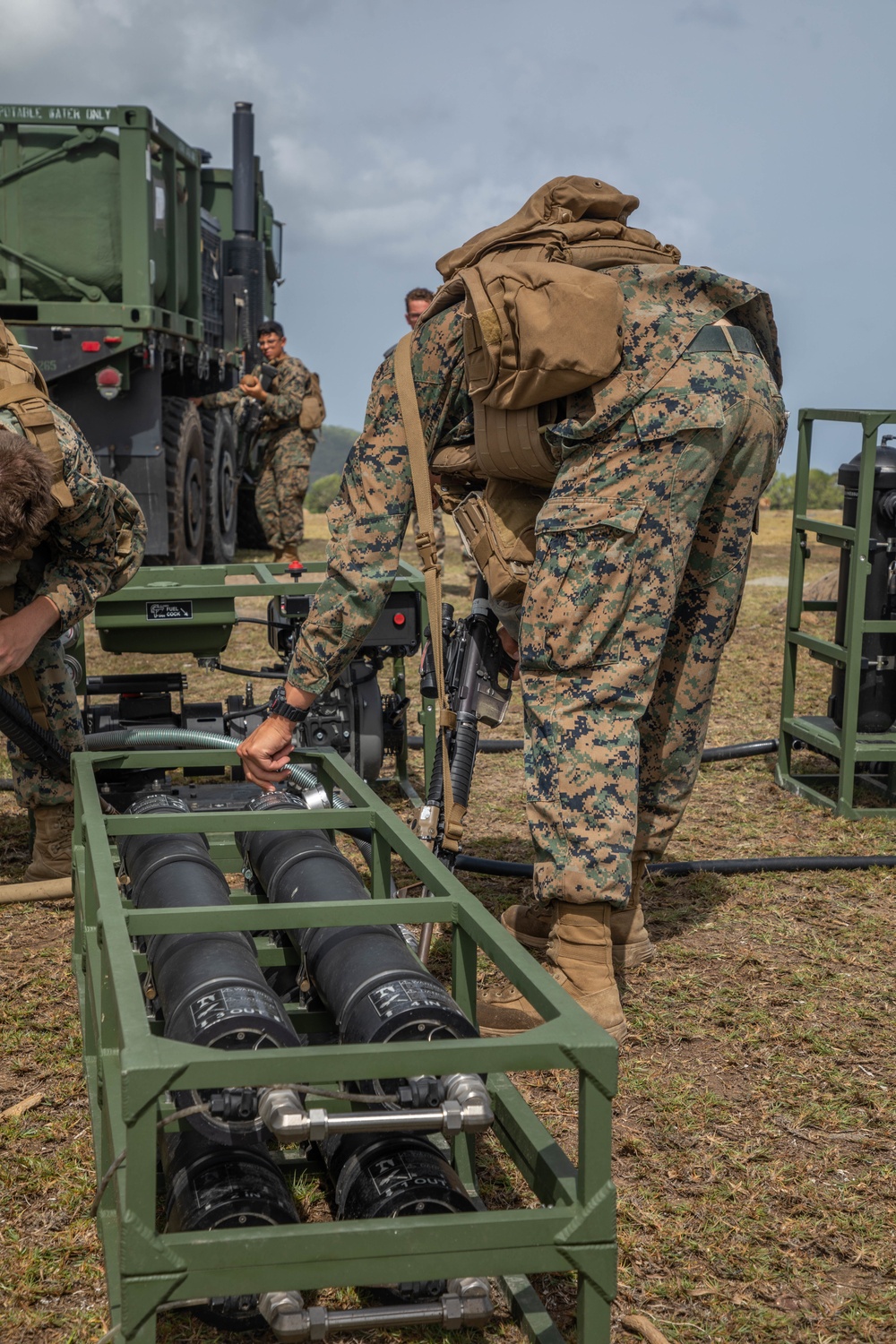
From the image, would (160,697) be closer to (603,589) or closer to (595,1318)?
(603,589)

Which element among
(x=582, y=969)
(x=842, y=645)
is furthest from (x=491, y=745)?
(x=582, y=969)

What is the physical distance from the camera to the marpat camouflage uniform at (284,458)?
12.9 meters

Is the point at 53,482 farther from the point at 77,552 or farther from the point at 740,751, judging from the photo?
the point at 740,751

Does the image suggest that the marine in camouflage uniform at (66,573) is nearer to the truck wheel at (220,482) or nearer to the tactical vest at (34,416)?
the tactical vest at (34,416)

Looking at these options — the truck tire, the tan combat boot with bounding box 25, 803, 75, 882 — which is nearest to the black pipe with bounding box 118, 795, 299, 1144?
the tan combat boot with bounding box 25, 803, 75, 882

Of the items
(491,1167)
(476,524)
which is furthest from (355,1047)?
(476,524)

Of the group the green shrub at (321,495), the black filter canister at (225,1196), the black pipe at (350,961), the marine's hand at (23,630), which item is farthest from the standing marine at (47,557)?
the green shrub at (321,495)

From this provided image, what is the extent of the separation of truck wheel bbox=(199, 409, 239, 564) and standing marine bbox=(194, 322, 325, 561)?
0.84ft

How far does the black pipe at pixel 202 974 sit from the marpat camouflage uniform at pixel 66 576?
1.37 m

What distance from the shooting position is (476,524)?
140 inches

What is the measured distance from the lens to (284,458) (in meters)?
13.0

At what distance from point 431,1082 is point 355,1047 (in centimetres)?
29

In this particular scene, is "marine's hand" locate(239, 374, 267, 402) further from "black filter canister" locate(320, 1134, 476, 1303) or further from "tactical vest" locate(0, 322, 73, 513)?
"black filter canister" locate(320, 1134, 476, 1303)

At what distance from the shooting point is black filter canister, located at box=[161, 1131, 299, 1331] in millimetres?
2109
